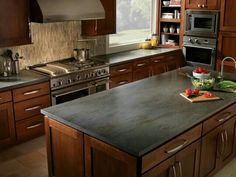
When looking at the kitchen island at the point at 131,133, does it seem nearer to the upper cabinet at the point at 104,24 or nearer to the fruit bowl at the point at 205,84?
the fruit bowl at the point at 205,84

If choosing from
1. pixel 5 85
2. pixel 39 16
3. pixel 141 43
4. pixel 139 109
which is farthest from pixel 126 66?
pixel 139 109

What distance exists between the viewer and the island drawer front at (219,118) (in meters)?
2.55

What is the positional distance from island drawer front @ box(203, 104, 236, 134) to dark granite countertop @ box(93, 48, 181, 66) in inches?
81.5

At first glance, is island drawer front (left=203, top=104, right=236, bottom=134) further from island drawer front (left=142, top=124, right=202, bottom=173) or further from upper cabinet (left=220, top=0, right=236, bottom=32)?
upper cabinet (left=220, top=0, right=236, bottom=32)

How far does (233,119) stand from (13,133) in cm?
240

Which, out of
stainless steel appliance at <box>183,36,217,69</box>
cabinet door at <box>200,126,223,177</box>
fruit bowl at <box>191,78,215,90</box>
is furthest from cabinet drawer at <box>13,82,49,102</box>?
stainless steel appliance at <box>183,36,217,69</box>

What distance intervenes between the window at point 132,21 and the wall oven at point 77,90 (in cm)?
105

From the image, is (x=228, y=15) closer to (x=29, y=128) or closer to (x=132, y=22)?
(x=132, y=22)

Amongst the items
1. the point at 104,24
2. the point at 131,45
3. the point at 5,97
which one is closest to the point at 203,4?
the point at 131,45

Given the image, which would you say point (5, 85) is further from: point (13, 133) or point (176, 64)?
point (176, 64)

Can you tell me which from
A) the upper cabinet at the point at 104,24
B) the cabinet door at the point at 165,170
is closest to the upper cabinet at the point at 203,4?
the upper cabinet at the point at 104,24

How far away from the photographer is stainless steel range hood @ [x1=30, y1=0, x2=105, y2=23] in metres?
3.76

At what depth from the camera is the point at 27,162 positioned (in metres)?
3.41

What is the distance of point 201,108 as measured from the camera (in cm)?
262
